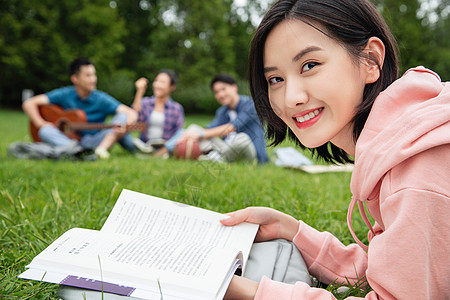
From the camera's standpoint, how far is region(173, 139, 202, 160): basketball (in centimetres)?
446

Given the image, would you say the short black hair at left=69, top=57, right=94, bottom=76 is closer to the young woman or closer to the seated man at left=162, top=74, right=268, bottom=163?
the seated man at left=162, top=74, right=268, bottom=163

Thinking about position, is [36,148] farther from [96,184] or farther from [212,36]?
[212,36]

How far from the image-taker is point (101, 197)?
7.11ft

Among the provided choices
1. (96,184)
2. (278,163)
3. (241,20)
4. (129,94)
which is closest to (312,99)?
(96,184)

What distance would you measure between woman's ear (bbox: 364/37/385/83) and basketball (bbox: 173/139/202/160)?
344 cm

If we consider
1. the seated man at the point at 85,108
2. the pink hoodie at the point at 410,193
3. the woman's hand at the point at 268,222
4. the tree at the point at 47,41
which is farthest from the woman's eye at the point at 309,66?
the tree at the point at 47,41

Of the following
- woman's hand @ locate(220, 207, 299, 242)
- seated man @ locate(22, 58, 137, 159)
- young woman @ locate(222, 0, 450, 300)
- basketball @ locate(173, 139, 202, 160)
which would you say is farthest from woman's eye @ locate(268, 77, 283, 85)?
seated man @ locate(22, 58, 137, 159)

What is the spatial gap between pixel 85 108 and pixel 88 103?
8 cm

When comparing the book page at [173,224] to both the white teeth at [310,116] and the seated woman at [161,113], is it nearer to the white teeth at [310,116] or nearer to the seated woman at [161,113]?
the white teeth at [310,116]

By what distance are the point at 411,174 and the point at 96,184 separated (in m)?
1.96

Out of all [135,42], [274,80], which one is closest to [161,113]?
[274,80]

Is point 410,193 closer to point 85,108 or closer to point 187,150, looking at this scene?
point 187,150

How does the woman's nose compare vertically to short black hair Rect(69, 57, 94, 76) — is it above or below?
above

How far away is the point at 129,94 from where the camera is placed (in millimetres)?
14984
